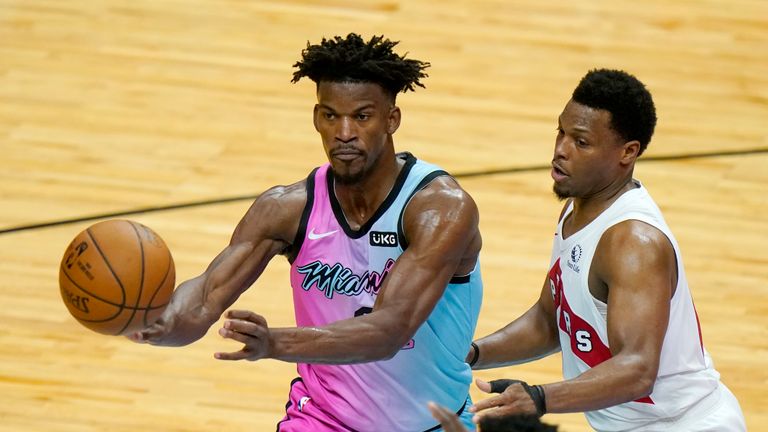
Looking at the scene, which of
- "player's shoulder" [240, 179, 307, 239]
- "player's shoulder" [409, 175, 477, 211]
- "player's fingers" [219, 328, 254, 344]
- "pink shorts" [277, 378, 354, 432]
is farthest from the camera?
"pink shorts" [277, 378, 354, 432]

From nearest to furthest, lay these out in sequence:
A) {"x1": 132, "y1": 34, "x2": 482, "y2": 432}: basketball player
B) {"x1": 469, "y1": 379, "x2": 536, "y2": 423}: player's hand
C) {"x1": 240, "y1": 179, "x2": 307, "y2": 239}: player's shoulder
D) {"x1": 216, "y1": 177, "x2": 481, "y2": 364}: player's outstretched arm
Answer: {"x1": 469, "y1": 379, "x2": 536, "y2": 423}: player's hand
{"x1": 216, "y1": 177, "x2": 481, "y2": 364}: player's outstretched arm
{"x1": 132, "y1": 34, "x2": 482, "y2": 432}: basketball player
{"x1": 240, "y1": 179, "x2": 307, "y2": 239}: player's shoulder

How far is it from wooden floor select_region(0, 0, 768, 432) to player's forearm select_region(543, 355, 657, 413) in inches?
103

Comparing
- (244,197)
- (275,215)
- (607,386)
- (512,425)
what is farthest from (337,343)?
(244,197)

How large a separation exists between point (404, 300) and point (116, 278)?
42.2 inches

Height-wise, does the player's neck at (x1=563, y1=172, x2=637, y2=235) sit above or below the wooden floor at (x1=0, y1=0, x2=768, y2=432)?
above

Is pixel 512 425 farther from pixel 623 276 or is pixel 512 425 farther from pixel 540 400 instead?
pixel 623 276

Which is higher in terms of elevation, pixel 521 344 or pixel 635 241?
pixel 635 241

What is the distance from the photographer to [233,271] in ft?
18.1

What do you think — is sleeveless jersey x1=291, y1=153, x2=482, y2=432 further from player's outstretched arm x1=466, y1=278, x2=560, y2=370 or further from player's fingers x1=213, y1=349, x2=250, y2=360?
player's fingers x1=213, y1=349, x2=250, y2=360

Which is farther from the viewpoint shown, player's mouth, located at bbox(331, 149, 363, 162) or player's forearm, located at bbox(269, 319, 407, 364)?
player's mouth, located at bbox(331, 149, 363, 162)

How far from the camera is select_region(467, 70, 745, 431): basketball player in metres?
5.13

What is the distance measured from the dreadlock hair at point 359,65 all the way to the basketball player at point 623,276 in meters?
0.70

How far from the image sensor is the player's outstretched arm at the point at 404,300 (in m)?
4.73

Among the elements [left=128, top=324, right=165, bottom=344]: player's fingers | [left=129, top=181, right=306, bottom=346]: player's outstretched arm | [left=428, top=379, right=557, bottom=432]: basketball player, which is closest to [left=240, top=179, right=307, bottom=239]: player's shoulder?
[left=129, top=181, right=306, bottom=346]: player's outstretched arm
